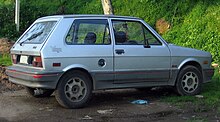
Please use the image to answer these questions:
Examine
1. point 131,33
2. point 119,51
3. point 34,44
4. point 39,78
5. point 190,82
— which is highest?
point 131,33

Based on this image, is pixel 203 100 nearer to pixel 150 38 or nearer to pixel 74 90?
pixel 150 38

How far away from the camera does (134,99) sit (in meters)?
8.86

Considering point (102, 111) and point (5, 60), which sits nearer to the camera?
point (102, 111)

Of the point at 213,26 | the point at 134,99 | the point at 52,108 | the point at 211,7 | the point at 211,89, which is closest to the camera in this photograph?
the point at 52,108

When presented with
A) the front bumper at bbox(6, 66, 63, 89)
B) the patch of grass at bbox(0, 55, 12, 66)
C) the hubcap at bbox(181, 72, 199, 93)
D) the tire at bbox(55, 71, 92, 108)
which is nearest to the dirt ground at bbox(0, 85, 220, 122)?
the tire at bbox(55, 71, 92, 108)

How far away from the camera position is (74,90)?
25.3 feet

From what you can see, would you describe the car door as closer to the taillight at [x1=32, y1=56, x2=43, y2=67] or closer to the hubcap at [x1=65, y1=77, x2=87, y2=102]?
the hubcap at [x1=65, y1=77, x2=87, y2=102]

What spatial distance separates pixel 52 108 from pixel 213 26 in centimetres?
786

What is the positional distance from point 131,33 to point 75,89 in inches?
65.0

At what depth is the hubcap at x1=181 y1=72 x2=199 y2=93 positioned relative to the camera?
8.94 metres

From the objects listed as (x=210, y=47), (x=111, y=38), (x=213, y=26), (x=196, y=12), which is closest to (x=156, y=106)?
(x=111, y=38)

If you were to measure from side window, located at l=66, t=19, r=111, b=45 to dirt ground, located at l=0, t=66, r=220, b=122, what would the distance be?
49.3 inches

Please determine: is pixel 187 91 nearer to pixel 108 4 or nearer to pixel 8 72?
A: pixel 8 72

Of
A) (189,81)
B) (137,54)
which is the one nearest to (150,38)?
(137,54)
